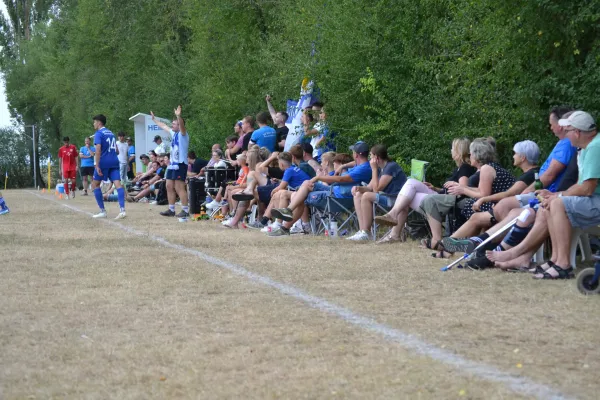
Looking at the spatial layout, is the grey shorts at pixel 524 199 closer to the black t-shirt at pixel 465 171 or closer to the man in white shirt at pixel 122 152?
the black t-shirt at pixel 465 171

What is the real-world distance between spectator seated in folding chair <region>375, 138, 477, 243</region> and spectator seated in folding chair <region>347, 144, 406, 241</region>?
0.42m

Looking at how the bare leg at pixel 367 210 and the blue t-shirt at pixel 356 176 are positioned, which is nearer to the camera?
the bare leg at pixel 367 210

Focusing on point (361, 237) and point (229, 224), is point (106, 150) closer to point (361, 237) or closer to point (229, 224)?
point (229, 224)

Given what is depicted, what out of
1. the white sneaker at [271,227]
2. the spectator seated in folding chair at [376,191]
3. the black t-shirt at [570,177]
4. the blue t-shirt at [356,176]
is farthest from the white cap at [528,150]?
the white sneaker at [271,227]

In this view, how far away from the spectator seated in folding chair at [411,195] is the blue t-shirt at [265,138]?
225 inches

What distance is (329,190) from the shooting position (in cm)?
1441

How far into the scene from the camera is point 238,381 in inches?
193

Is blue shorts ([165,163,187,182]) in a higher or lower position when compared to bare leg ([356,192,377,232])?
higher

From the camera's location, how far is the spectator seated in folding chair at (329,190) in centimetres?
1416

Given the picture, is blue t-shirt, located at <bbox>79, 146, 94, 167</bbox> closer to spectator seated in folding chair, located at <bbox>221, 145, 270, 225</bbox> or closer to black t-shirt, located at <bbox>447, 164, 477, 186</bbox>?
spectator seated in folding chair, located at <bbox>221, 145, 270, 225</bbox>

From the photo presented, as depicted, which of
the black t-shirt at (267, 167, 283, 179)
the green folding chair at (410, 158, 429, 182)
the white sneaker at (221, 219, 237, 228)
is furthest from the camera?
the black t-shirt at (267, 167, 283, 179)

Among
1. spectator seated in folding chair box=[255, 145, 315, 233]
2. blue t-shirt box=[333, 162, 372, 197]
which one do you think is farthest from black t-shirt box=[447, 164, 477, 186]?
spectator seated in folding chair box=[255, 145, 315, 233]

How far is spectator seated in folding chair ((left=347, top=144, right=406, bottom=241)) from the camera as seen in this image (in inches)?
526

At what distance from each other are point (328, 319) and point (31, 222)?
12856 mm
